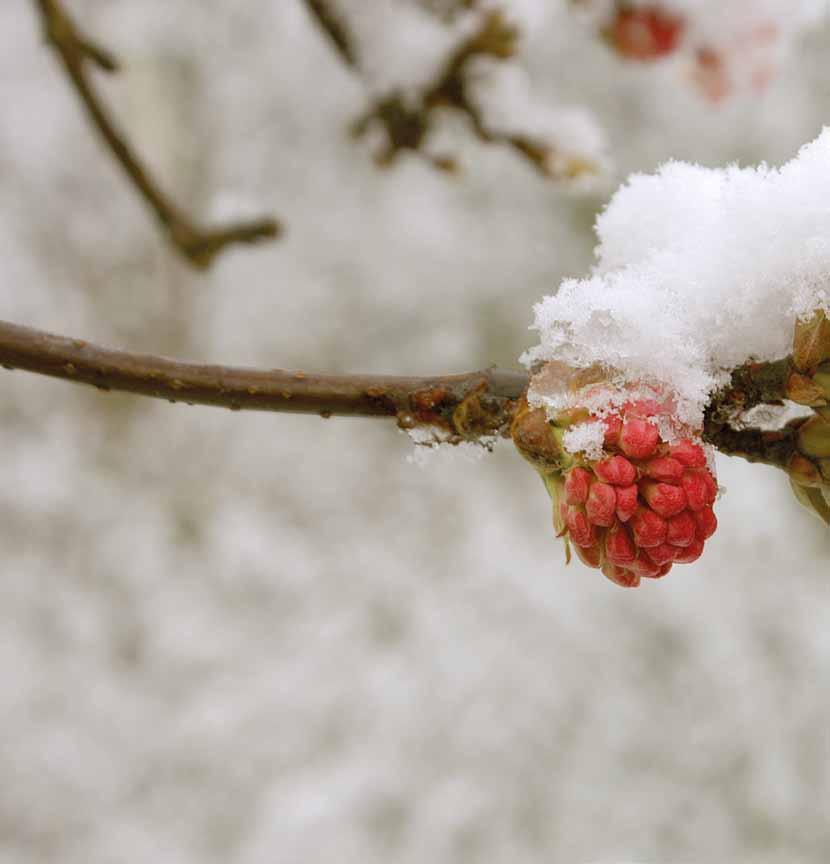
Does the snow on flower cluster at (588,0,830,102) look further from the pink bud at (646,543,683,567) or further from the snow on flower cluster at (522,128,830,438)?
the pink bud at (646,543,683,567)

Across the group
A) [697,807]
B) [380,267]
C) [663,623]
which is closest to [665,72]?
[380,267]

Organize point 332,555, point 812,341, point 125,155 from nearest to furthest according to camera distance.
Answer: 1. point 812,341
2. point 125,155
3. point 332,555

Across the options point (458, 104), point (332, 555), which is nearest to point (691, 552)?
point (458, 104)

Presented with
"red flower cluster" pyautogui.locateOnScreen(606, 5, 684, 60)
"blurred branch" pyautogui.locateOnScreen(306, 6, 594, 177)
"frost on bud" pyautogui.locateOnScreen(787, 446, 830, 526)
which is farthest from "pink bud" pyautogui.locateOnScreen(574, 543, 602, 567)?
"red flower cluster" pyautogui.locateOnScreen(606, 5, 684, 60)

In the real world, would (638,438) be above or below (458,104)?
below

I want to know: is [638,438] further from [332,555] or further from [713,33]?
[332,555]

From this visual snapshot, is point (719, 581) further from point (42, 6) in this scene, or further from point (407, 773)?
point (42, 6)

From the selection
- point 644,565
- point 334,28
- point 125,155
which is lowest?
point 644,565
